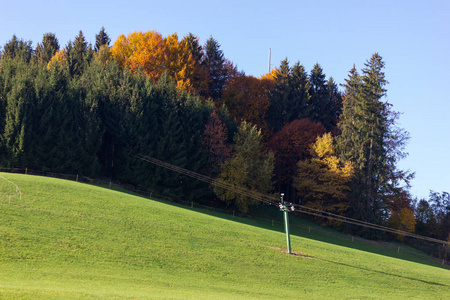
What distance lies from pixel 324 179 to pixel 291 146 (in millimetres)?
9237

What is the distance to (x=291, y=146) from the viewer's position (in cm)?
7169

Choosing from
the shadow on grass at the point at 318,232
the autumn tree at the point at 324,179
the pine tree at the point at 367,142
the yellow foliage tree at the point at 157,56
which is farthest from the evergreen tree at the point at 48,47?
the pine tree at the point at 367,142

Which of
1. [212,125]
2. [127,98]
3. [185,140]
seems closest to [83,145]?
[127,98]

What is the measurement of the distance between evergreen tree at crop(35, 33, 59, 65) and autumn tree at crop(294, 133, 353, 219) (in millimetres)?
54116

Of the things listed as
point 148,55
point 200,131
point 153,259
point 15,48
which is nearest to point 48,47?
point 15,48

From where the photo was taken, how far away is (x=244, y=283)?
27250mm

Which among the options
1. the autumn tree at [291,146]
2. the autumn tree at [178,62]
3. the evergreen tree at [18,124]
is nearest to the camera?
the evergreen tree at [18,124]

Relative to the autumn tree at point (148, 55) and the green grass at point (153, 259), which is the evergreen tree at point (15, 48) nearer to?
the autumn tree at point (148, 55)

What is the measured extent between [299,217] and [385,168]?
15.3 m

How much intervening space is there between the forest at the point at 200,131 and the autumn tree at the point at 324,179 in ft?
0.61

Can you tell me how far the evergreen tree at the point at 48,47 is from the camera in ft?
285

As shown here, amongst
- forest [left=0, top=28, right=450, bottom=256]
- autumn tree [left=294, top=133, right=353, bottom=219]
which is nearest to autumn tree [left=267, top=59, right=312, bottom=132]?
forest [left=0, top=28, right=450, bottom=256]

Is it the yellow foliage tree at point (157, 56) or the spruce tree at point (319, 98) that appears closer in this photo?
the yellow foliage tree at point (157, 56)

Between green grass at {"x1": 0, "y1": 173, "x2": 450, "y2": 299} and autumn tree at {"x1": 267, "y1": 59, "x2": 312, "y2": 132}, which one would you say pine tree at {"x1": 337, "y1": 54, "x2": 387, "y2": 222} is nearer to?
autumn tree at {"x1": 267, "y1": 59, "x2": 312, "y2": 132}
